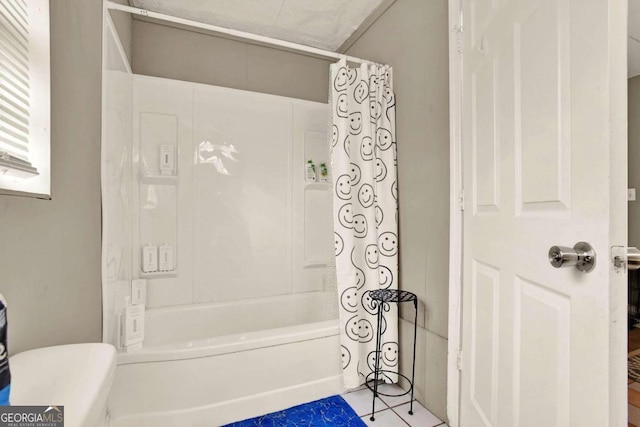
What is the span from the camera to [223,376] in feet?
5.22

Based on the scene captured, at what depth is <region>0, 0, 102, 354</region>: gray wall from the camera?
0.89 m

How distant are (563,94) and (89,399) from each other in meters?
1.45

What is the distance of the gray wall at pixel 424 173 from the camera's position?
1638 mm

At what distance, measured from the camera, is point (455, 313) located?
1454 millimetres

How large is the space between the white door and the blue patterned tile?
0.63m

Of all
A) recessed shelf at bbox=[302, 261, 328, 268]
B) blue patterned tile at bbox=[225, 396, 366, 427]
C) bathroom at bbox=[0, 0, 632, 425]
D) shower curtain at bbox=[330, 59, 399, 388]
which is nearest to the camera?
bathroom at bbox=[0, 0, 632, 425]

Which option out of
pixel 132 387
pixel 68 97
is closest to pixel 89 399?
pixel 132 387

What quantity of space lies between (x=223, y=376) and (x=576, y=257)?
63.2 inches

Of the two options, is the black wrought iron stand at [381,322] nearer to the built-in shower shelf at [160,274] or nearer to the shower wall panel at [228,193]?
the shower wall panel at [228,193]

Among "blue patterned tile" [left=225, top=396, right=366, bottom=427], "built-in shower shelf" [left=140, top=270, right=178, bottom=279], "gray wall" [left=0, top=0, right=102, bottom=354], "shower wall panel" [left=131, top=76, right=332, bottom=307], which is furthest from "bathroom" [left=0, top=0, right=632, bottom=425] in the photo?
"built-in shower shelf" [left=140, top=270, right=178, bottom=279]

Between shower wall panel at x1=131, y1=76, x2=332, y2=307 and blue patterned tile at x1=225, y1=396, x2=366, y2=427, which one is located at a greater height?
shower wall panel at x1=131, y1=76, x2=332, y2=307

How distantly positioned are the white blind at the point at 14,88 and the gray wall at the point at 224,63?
1.63 metres

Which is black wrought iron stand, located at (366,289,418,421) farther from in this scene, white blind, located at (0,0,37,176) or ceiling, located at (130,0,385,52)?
ceiling, located at (130,0,385,52)

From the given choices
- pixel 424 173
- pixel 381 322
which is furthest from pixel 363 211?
pixel 381 322
